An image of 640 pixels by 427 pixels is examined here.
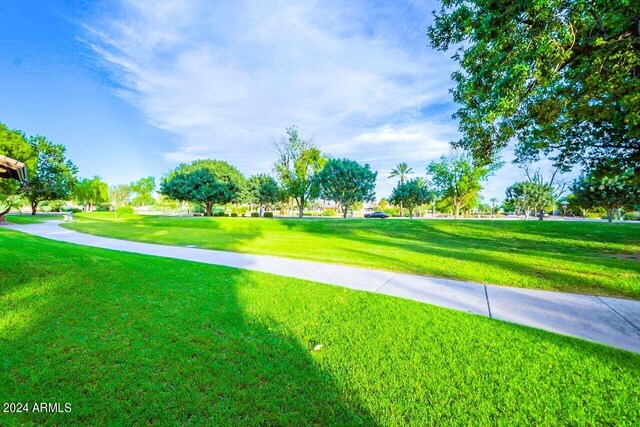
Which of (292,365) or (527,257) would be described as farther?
(527,257)

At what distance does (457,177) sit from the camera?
130 feet

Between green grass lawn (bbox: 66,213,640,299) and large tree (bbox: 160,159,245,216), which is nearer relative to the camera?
green grass lawn (bbox: 66,213,640,299)

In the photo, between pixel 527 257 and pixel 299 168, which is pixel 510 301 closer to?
pixel 527 257

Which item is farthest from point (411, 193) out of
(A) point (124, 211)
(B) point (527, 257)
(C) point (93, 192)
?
(C) point (93, 192)

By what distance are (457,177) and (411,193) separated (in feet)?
32.9

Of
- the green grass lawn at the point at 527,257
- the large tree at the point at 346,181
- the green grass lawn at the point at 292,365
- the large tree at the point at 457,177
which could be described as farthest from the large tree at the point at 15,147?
the large tree at the point at 457,177

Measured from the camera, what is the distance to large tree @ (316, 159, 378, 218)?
37.7m

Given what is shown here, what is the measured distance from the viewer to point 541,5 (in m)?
4.55

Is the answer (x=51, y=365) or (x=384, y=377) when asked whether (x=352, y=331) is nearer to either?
(x=384, y=377)

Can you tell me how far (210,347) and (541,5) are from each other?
7038 mm

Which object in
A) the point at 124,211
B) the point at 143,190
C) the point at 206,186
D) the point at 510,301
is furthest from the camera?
the point at 143,190

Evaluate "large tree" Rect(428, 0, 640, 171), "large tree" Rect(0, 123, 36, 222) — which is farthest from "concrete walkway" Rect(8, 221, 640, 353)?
"large tree" Rect(0, 123, 36, 222)

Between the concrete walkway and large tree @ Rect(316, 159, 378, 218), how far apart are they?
1238 inches

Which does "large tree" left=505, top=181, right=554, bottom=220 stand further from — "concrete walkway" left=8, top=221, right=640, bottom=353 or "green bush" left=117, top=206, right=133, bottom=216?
"green bush" left=117, top=206, right=133, bottom=216
